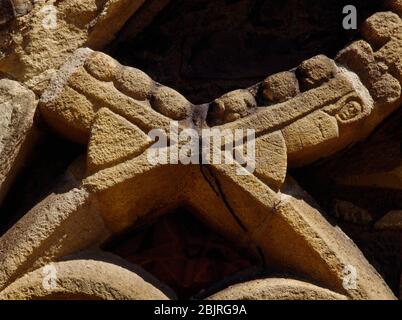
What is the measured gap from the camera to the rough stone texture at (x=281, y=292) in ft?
7.57

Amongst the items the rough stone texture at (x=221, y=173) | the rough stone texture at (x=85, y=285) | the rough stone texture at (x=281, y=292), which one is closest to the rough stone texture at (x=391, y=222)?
the rough stone texture at (x=221, y=173)

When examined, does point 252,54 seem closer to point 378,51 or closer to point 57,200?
point 378,51

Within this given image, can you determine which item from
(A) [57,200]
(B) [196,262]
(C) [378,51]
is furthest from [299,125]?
(A) [57,200]

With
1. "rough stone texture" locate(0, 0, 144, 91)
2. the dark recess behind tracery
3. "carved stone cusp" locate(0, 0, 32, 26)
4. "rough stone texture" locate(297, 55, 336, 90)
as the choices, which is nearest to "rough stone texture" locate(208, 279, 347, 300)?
"rough stone texture" locate(297, 55, 336, 90)

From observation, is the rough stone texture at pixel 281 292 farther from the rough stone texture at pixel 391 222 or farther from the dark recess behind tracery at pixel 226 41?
the dark recess behind tracery at pixel 226 41

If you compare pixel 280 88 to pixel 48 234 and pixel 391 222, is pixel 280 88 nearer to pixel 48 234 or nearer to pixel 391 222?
pixel 391 222

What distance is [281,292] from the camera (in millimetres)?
2311

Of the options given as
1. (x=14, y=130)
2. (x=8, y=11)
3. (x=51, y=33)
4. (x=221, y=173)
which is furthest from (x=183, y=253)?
(x=8, y=11)

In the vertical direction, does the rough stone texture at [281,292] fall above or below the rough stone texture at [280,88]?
below

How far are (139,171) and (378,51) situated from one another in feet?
2.29

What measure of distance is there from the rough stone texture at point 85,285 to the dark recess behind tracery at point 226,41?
2.01 feet

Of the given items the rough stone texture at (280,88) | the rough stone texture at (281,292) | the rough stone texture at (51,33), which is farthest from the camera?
the rough stone texture at (51,33)

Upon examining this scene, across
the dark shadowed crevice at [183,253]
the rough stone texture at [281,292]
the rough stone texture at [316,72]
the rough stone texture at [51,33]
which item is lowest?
the rough stone texture at [281,292]
